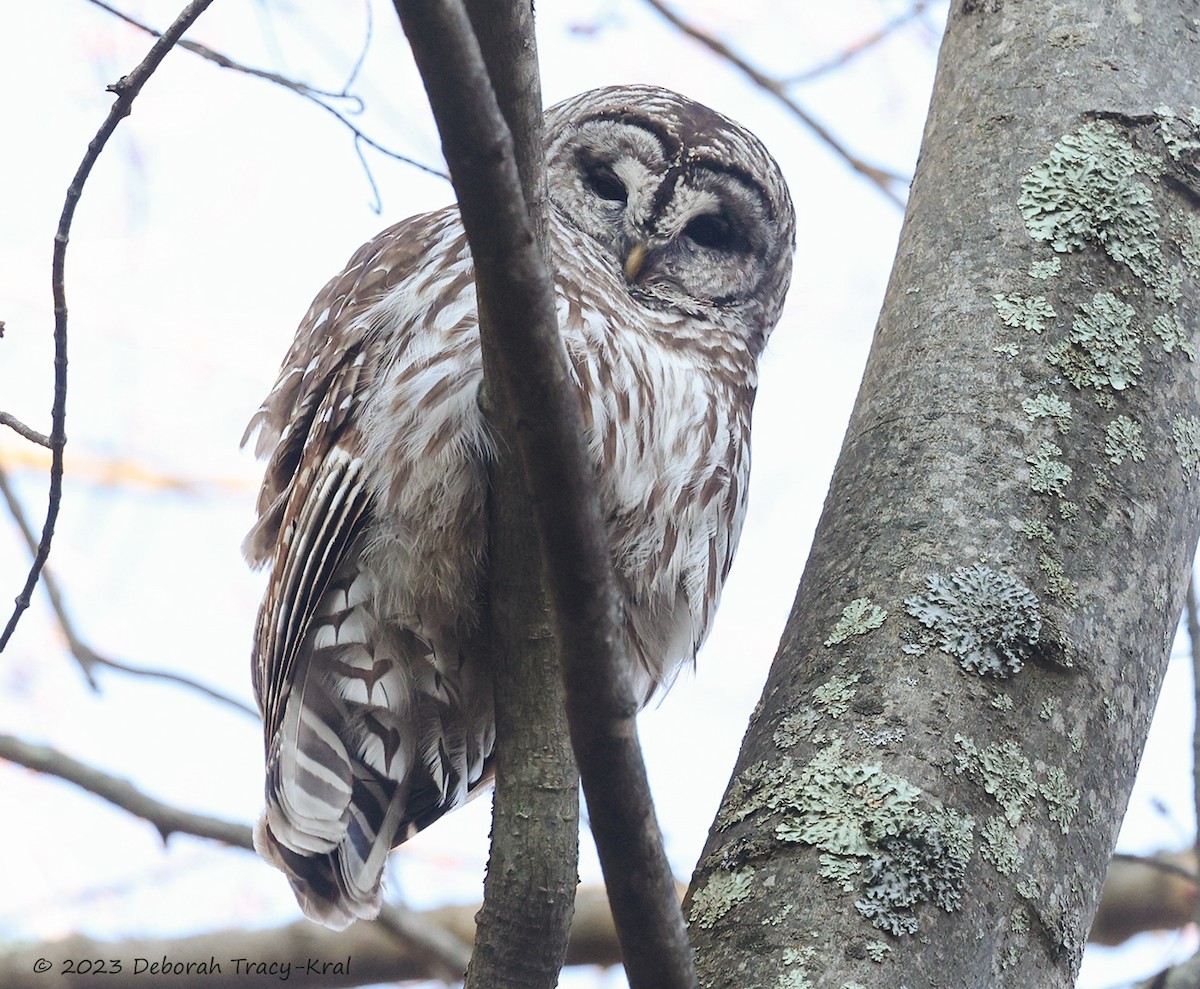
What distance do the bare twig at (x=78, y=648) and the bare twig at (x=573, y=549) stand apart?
2.12 m

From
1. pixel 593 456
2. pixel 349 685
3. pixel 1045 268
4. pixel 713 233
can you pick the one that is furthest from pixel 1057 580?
pixel 713 233

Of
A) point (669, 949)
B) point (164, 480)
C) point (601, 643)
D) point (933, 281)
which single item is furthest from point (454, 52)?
point (164, 480)

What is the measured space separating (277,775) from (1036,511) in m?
1.56

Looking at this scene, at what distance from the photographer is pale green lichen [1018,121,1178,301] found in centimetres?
223

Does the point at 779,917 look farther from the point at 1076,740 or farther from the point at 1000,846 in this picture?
the point at 1076,740

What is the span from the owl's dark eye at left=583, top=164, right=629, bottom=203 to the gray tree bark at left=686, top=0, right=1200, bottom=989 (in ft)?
4.22

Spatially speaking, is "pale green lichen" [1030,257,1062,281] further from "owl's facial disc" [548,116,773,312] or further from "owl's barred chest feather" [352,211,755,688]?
"owl's facial disc" [548,116,773,312]

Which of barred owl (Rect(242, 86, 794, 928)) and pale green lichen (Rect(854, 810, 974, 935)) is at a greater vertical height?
barred owl (Rect(242, 86, 794, 928))

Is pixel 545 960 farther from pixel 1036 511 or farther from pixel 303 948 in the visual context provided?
pixel 303 948

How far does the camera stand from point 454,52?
138cm

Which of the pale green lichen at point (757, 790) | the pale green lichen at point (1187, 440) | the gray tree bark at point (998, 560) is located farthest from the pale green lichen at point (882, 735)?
the pale green lichen at point (1187, 440)

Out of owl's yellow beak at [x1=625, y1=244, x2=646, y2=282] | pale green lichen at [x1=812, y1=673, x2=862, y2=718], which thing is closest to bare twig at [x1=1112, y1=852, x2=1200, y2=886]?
pale green lichen at [x1=812, y1=673, x2=862, y2=718]

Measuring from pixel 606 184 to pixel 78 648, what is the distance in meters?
1.85

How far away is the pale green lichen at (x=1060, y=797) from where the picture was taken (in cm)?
182
